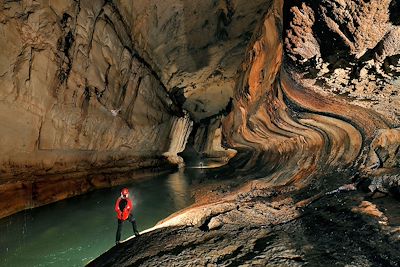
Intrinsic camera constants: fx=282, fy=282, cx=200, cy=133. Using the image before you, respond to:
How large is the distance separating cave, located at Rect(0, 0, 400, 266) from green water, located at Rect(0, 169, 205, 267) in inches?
2.2

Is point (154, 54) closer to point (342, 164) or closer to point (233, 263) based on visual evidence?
point (342, 164)

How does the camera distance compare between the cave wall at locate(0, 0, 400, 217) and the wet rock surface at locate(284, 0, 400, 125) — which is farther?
the cave wall at locate(0, 0, 400, 217)

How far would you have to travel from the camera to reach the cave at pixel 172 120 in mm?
3553

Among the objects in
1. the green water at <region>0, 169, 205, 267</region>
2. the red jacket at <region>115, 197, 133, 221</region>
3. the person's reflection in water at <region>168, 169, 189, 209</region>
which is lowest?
the person's reflection in water at <region>168, 169, 189, 209</region>

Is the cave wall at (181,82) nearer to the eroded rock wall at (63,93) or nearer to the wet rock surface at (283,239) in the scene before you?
the eroded rock wall at (63,93)

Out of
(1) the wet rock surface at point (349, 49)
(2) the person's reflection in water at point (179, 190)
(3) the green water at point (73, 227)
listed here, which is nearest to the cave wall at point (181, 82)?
(1) the wet rock surface at point (349, 49)

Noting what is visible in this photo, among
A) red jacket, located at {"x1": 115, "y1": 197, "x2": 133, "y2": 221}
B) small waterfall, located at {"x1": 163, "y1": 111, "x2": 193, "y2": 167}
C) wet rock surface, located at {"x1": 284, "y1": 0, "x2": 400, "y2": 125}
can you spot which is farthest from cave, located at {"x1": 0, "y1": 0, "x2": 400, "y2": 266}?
small waterfall, located at {"x1": 163, "y1": 111, "x2": 193, "y2": 167}

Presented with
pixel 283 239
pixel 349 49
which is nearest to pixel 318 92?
pixel 349 49

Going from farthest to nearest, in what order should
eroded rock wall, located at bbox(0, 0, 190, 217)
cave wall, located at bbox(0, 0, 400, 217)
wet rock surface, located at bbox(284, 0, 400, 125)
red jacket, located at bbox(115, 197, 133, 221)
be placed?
eroded rock wall, located at bbox(0, 0, 190, 217)
red jacket, located at bbox(115, 197, 133, 221)
cave wall, located at bbox(0, 0, 400, 217)
wet rock surface, located at bbox(284, 0, 400, 125)

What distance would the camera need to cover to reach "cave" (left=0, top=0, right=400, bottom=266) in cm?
355

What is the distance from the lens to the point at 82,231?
25.1ft

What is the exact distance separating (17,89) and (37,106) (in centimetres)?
82

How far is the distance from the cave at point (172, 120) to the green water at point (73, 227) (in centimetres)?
6

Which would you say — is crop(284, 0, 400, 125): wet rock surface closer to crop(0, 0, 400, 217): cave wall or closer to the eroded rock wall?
crop(0, 0, 400, 217): cave wall
